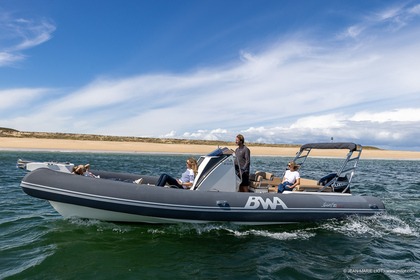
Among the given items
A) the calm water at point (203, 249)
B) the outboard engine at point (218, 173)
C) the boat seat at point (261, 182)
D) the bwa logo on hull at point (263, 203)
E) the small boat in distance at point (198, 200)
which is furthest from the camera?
the boat seat at point (261, 182)

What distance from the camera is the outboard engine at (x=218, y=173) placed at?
7891 millimetres

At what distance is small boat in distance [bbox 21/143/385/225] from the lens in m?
6.94

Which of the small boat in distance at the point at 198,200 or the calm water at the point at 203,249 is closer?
the calm water at the point at 203,249

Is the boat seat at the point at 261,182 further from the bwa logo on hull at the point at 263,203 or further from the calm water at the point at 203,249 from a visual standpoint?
the calm water at the point at 203,249

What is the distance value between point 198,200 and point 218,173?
96 centimetres

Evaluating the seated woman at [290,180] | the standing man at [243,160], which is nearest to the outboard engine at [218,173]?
the standing man at [243,160]

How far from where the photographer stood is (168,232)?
7.21m

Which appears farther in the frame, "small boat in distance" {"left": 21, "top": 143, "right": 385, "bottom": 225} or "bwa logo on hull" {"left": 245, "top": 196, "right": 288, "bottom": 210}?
"bwa logo on hull" {"left": 245, "top": 196, "right": 288, "bottom": 210}

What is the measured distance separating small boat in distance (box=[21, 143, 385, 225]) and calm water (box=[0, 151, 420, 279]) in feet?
0.92

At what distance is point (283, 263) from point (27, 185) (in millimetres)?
5034

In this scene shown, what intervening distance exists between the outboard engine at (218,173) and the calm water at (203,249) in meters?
0.88

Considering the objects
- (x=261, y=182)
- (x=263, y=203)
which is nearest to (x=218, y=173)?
(x=263, y=203)

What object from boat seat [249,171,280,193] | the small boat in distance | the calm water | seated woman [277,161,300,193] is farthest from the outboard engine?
seated woman [277,161,300,193]

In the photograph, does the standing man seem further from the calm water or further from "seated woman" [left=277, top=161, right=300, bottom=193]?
the calm water
